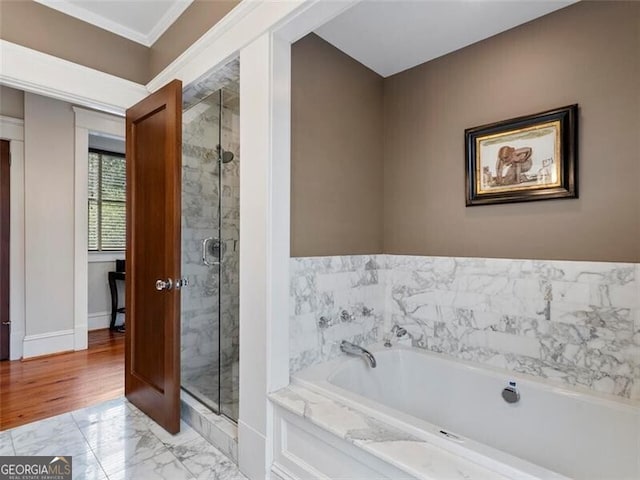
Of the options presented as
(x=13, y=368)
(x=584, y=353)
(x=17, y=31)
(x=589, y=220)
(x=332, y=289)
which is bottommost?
(x=13, y=368)

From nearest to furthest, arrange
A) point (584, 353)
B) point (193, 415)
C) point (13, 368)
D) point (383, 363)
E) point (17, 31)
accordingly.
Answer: point (584, 353) < point (17, 31) < point (193, 415) < point (383, 363) < point (13, 368)

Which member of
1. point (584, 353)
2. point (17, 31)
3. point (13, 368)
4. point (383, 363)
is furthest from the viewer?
point (13, 368)

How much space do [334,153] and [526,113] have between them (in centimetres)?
112

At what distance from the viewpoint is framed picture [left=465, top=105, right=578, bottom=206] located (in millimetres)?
1813

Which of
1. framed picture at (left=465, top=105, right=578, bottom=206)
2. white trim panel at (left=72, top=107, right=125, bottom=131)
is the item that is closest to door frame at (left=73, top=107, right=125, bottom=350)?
white trim panel at (left=72, top=107, right=125, bottom=131)

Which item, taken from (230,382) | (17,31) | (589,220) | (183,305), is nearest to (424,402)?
(230,382)

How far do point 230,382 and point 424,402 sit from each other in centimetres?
121

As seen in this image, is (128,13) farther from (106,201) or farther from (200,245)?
(106,201)

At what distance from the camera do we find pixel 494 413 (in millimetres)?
1866

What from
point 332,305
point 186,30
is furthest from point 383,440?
point 186,30

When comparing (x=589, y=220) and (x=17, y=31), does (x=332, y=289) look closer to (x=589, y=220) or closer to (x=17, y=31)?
(x=589, y=220)

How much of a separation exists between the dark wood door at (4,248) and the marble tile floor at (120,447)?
1711mm

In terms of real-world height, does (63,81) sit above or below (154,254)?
above

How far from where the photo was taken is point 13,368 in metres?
3.09
